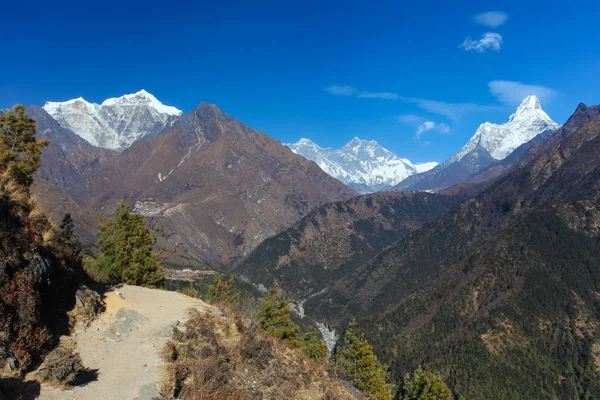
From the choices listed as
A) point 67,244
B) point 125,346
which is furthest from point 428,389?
point 67,244

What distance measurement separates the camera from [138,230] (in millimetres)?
53844

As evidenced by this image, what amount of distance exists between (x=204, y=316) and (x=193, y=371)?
1023 cm

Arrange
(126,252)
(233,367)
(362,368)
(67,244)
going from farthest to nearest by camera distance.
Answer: (362,368) < (126,252) < (67,244) < (233,367)

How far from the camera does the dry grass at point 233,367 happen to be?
18.5 metres

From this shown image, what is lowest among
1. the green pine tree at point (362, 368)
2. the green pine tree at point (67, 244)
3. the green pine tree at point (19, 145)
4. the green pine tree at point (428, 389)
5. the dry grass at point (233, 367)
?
the green pine tree at point (428, 389)

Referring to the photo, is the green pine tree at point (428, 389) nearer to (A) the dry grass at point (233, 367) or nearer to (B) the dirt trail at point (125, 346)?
(A) the dry grass at point (233, 367)

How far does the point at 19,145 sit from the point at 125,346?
19.8 metres

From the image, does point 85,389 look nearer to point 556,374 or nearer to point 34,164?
point 34,164

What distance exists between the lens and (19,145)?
32.0m

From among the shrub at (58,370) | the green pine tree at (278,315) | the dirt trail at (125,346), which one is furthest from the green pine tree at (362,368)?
the shrub at (58,370)

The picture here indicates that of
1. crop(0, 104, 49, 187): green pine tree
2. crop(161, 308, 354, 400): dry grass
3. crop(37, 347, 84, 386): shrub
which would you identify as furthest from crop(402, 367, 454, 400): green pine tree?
crop(0, 104, 49, 187): green pine tree

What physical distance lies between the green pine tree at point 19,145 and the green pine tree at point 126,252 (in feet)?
67.3

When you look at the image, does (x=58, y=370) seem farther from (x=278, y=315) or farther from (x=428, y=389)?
(x=428, y=389)

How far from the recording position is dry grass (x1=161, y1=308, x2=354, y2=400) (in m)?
18.5
